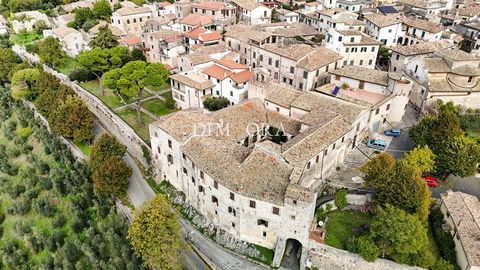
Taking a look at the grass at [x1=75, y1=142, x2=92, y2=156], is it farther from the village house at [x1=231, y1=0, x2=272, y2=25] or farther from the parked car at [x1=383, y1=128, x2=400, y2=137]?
the parked car at [x1=383, y1=128, x2=400, y2=137]

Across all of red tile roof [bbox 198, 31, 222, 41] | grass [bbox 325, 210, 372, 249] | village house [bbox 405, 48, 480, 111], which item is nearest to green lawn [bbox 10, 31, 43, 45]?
red tile roof [bbox 198, 31, 222, 41]

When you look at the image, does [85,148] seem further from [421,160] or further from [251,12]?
[421,160]

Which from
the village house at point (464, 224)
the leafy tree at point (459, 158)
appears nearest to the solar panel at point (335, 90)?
the leafy tree at point (459, 158)

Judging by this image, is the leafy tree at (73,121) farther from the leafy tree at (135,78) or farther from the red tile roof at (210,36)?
the red tile roof at (210,36)

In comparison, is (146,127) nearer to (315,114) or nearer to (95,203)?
(95,203)

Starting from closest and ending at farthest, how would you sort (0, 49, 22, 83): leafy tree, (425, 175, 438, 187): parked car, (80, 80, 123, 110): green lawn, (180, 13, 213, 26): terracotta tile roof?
(425, 175, 438, 187): parked car < (80, 80, 123, 110): green lawn < (180, 13, 213, 26): terracotta tile roof < (0, 49, 22, 83): leafy tree

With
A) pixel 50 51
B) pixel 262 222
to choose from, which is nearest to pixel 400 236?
pixel 262 222
